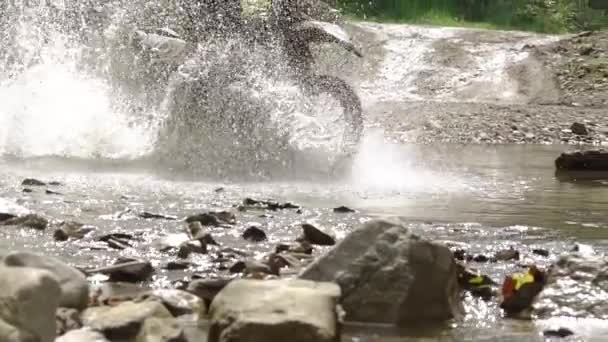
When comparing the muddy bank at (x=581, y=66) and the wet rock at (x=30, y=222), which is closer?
the wet rock at (x=30, y=222)

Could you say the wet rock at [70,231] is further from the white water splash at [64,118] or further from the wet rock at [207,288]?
the white water splash at [64,118]

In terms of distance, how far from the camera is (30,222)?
6.61 metres

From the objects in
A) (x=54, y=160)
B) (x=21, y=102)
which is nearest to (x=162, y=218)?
(x=54, y=160)

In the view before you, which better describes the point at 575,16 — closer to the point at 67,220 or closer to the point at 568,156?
the point at 568,156

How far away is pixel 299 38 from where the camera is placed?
1168 centimetres

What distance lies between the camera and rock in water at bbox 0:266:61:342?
350 cm

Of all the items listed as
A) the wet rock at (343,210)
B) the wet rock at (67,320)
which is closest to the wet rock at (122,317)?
the wet rock at (67,320)

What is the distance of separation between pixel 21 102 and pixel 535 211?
20.9 ft

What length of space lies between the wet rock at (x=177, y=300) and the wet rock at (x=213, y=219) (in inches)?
89.9

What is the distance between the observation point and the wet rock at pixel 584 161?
12875mm

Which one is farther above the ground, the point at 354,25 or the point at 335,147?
the point at 354,25

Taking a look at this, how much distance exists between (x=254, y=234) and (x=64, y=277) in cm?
229

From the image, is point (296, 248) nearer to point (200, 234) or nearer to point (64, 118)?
point (200, 234)

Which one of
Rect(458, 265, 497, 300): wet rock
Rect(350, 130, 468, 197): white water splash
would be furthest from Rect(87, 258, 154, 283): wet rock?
Rect(350, 130, 468, 197): white water splash
